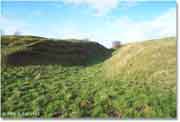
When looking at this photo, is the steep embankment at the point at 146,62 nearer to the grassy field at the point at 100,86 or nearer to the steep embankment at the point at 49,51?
the grassy field at the point at 100,86

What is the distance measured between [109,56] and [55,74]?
895mm

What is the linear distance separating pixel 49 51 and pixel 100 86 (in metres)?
0.98

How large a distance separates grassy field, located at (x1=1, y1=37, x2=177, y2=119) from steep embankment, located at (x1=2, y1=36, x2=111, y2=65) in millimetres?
31

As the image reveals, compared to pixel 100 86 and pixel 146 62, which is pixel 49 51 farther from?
pixel 146 62

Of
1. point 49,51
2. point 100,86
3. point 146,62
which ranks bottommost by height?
point 100,86

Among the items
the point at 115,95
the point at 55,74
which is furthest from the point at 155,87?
the point at 55,74

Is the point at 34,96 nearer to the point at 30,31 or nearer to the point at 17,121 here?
the point at 17,121

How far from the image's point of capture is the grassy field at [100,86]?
4203mm

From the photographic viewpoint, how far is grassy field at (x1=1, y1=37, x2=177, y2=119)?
420cm

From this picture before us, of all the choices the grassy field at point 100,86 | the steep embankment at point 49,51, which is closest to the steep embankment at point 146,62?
the grassy field at point 100,86

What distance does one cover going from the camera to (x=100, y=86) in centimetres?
444

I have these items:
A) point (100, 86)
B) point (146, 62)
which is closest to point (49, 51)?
point (100, 86)

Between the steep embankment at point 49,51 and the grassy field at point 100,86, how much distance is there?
0.10ft

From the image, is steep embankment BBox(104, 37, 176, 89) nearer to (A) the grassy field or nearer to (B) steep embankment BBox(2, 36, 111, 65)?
(A) the grassy field
